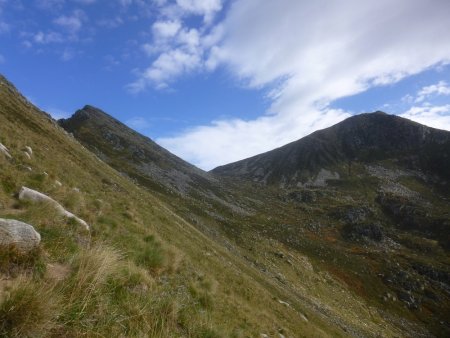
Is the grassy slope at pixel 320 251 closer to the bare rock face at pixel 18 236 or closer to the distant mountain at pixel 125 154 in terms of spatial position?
the distant mountain at pixel 125 154

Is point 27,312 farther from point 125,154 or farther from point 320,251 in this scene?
point 125,154

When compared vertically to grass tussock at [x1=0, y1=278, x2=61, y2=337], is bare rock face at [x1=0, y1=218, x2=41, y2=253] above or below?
above

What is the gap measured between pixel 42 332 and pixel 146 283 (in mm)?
4181

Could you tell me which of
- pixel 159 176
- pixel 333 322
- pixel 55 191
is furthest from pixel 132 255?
pixel 159 176

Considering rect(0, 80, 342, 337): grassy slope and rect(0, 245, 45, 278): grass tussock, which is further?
rect(0, 245, 45, 278): grass tussock

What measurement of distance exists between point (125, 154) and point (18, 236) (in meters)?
88.3

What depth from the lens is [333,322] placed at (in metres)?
37.7

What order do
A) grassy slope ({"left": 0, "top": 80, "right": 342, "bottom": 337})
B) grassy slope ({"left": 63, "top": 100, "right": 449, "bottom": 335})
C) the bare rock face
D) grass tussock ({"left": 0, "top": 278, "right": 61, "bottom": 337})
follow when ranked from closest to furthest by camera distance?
grass tussock ({"left": 0, "top": 278, "right": 61, "bottom": 337}) < grassy slope ({"left": 0, "top": 80, "right": 342, "bottom": 337}) < the bare rock face < grassy slope ({"left": 63, "top": 100, "right": 449, "bottom": 335})

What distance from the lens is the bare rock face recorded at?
6.52 meters

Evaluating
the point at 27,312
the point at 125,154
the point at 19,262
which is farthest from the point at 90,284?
the point at 125,154

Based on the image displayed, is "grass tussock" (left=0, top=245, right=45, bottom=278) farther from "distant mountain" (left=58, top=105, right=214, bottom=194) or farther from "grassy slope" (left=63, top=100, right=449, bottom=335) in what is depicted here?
"distant mountain" (left=58, top=105, right=214, bottom=194)

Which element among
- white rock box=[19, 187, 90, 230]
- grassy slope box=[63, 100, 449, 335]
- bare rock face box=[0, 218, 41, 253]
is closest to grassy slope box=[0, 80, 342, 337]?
bare rock face box=[0, 218, 41, 253]

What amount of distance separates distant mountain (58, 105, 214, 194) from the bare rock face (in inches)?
2460

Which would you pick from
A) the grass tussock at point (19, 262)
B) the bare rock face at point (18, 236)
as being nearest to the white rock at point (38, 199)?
the bare rock face at point (18, 236)
